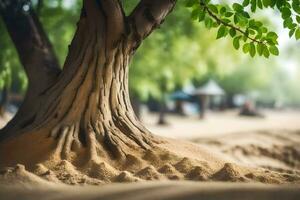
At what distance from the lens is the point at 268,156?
12414 mm

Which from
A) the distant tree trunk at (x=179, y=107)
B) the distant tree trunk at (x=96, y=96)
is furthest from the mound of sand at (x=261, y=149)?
the distant tree trunk at (x=179, y=107)

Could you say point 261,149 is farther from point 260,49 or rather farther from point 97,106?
point 97,106

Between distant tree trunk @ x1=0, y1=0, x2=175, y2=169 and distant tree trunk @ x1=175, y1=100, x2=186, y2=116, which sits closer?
distant tree trunk @ x1=0, y1=0, x2=175, y2=169

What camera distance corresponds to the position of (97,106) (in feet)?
22.7

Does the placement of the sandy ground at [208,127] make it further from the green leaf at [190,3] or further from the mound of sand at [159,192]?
the mound of sand at [159,192]

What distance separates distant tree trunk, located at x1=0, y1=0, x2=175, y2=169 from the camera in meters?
6.56

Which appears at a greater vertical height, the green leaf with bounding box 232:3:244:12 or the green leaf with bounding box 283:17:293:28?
the green leaf with bounding box 232:3:244:12

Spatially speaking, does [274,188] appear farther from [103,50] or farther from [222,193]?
[103,50]

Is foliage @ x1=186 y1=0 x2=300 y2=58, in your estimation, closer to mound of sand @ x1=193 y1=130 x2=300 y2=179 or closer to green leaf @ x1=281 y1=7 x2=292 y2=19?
green leaf @ x1=281 y1=7 x2=292 y2=19

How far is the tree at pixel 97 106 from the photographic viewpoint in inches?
249

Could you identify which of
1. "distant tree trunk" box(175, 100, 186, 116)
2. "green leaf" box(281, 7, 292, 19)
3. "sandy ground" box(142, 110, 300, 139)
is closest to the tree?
"green leaf" box(281, 7, 292, 19)

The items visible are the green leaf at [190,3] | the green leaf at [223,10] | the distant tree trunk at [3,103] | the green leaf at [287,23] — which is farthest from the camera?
the distant tree trunk at [3,103]

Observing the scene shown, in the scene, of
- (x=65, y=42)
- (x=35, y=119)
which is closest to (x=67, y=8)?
(x=65, y=42)

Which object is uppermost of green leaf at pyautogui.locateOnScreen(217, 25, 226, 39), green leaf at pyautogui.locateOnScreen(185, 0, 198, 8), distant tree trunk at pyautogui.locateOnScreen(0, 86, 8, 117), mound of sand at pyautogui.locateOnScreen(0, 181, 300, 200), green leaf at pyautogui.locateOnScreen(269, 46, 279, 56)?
distant tree trunk at pyautogui.locateOnScreen(0, 86, 8, 117)
